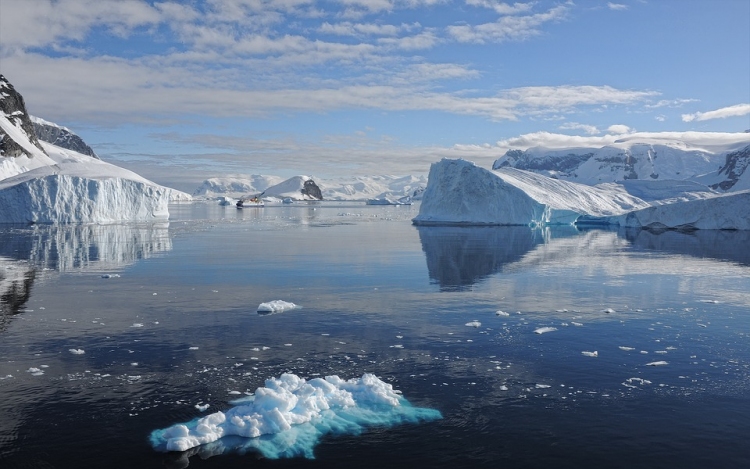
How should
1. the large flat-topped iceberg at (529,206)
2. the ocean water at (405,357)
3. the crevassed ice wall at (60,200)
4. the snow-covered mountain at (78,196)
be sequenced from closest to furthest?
1. the ocean water at (405,357)
2. the crevassed ice wall at (60,200)
3. the snow-covered mountain at (78,196)
4. the large flat-topped iceberg at (529,206)

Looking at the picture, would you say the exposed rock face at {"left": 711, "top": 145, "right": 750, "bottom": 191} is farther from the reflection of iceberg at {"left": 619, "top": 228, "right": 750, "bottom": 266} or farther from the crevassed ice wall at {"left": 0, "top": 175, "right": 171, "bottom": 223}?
the crevassed ice wall at {"left": 0, "top": 175, "right": 171, "bottom": 223}

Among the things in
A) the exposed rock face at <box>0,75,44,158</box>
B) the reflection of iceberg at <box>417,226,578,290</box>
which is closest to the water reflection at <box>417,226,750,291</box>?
the reflection of iceberg at <box>417,226,578,290</box>

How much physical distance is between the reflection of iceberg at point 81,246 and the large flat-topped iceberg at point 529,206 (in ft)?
90.2

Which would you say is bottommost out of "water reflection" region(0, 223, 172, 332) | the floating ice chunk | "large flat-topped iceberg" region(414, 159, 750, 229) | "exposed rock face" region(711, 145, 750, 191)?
the floating ice chunk

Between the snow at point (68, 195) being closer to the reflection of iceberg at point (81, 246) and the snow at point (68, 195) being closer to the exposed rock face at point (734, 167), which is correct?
the reflection of iceberg at point (81, 246)

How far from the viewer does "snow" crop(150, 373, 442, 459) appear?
866 cm

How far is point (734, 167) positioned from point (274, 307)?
17965cm

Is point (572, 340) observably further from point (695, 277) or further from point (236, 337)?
point (695, 277)

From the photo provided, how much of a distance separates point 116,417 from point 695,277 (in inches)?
908

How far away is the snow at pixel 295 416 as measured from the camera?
8656 millimetres

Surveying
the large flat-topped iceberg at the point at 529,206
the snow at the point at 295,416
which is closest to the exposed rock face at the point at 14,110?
the large flat-topped iceberg at the point at 529,206

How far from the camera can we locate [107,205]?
5950cm

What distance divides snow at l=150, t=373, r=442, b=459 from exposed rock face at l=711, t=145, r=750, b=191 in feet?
547

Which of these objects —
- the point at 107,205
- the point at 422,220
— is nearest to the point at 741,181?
the point at 422,220
